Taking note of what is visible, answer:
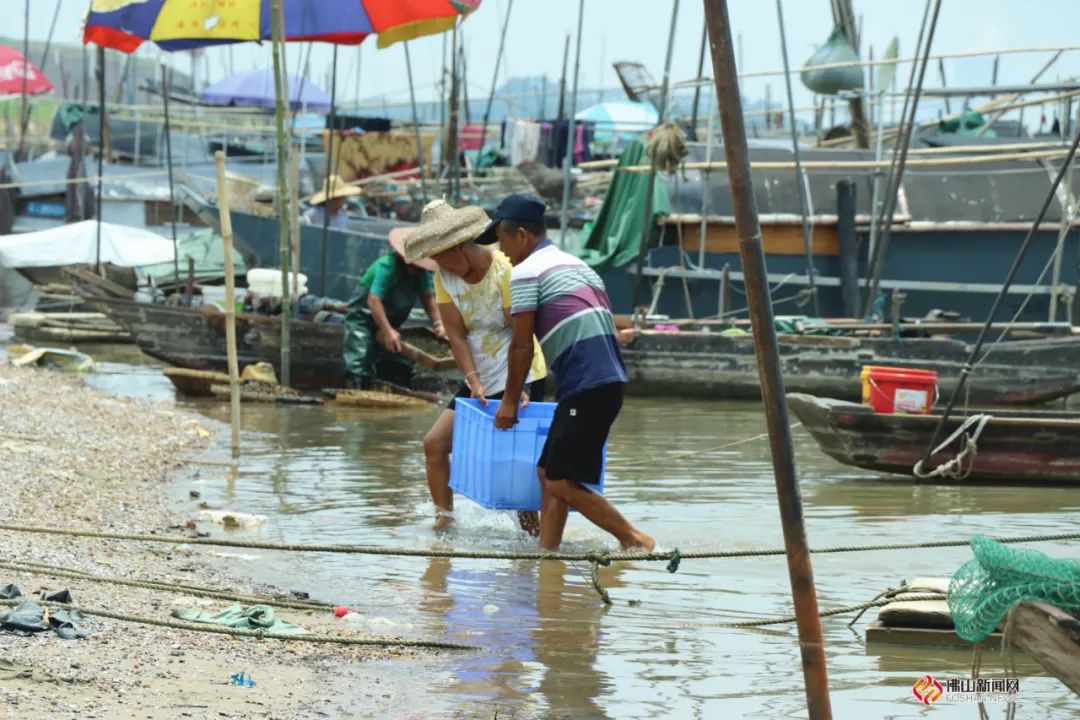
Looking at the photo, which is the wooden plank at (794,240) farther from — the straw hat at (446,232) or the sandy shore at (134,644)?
the straw hat at (446,232)

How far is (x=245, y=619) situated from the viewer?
5391 mm

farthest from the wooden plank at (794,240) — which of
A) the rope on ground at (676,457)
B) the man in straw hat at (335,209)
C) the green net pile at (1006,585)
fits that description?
the green net pile at (1006,585)

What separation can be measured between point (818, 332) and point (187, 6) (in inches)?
266

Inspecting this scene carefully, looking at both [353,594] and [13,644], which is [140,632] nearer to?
[13,644]

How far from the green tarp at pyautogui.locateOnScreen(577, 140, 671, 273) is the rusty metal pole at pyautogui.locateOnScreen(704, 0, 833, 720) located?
42.5ft

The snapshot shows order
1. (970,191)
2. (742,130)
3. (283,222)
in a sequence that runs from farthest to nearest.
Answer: (970,191), (283,222), (742,130)

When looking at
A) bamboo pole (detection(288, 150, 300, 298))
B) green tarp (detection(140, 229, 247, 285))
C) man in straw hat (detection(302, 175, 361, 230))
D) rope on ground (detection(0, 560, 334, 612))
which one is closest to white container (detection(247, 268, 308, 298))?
bamboo pole (detection(288, 150, 300, 298))

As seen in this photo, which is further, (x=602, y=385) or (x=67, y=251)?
(x=67, y=251)

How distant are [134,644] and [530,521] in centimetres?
291

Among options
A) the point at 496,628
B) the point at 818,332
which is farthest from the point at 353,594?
the point at 818,332

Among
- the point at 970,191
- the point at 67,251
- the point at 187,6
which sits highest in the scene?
the point at 187,6

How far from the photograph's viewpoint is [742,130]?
3658 millimetres

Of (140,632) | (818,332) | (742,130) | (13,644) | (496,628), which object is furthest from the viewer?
(818,332)

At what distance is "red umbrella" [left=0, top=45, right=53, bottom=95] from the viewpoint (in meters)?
35.3
